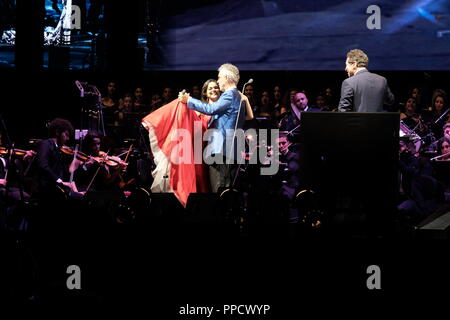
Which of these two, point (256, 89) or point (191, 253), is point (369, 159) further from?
point (256, 89)

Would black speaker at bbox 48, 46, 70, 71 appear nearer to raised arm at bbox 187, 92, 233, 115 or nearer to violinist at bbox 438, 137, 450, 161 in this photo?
raised arm at bbox 187, 92, 233, 115

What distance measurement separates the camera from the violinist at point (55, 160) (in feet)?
23.5

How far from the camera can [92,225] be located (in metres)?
5.00

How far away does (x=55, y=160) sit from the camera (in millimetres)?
7340

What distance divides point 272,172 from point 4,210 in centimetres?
364

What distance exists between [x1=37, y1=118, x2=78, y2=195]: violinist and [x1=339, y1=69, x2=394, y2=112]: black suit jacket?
2882 millimetres

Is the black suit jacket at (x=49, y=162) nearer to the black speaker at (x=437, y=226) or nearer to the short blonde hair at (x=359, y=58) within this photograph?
the short blonde hair at (x=359, y=58)

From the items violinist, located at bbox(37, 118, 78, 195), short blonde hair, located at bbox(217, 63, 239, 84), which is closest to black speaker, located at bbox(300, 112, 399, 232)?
short blonde hair, located at bbox(217, 63, 239, 84)

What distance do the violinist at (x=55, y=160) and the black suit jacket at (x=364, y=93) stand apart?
288 cm

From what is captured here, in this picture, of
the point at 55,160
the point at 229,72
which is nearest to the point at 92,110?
the point at 55,160

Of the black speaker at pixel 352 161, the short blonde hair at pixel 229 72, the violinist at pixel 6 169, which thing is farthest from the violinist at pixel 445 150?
the violinist at pixel 6 169

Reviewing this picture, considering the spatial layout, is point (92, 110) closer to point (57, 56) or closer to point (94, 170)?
→ point (94, 170)

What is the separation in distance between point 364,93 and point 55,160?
3274 mm

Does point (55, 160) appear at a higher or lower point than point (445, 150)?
lower
